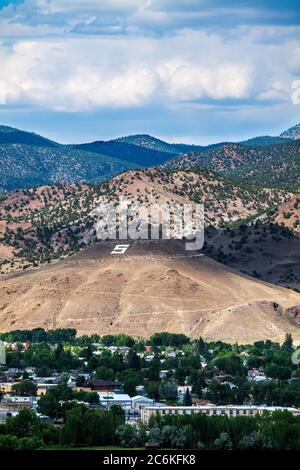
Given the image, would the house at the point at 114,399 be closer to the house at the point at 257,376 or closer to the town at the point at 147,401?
the town at the point at 147,401

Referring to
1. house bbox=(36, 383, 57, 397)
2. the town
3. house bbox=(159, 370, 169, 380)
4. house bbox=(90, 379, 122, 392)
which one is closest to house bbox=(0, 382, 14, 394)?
the town

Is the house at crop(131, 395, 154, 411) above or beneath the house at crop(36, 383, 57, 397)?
above

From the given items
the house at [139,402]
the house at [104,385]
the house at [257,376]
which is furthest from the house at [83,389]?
the house at [257,376]

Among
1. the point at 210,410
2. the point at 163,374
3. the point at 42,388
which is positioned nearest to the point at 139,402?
A: the point at 210,410

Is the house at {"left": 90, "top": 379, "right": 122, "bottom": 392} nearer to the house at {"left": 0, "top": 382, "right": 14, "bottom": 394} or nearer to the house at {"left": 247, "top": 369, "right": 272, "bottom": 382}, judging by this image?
the house at {"left": 0, "top": 382, "right": 14, "bottom": 394}

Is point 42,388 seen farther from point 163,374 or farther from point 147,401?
point 163,374
